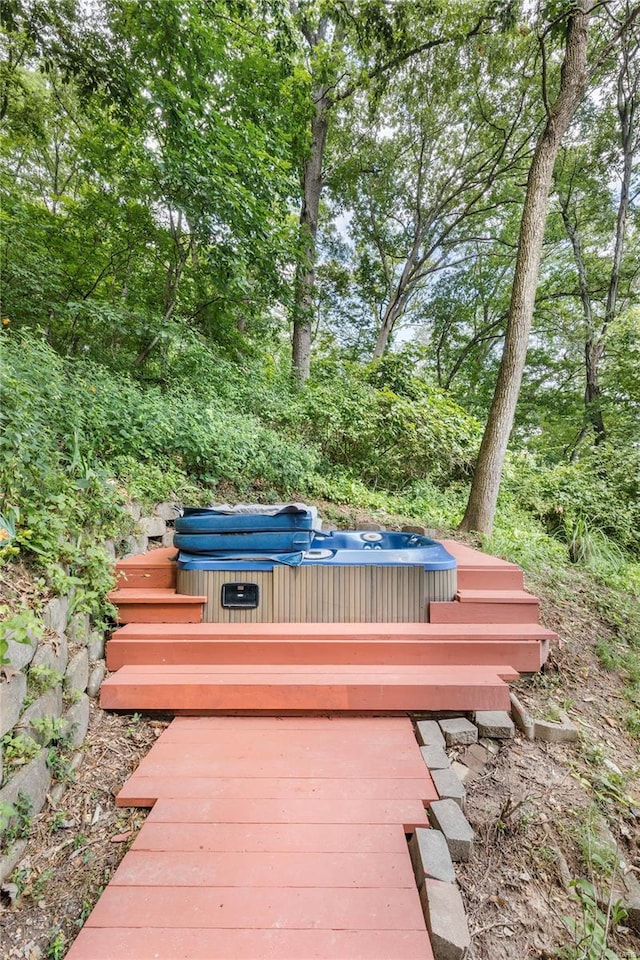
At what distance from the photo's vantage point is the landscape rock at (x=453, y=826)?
1.19 meters

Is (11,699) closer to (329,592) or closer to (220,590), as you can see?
(220,590)

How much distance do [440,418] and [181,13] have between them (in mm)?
5390

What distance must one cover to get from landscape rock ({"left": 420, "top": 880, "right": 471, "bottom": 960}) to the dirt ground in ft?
0.32

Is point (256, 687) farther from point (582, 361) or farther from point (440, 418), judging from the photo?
point (582, 361)

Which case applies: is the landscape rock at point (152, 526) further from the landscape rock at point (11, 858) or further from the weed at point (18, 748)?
the landscape rock at point (11, 858)

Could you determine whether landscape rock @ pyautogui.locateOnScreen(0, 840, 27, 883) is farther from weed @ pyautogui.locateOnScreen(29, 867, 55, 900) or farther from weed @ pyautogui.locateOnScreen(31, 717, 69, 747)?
weed @ pyautogui.locateOnScreen(31, 717, 69, 747)

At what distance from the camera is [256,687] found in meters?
1.77

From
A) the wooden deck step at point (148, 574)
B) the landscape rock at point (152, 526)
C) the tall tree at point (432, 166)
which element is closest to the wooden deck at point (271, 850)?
the wooden deck step at point (148, 574)

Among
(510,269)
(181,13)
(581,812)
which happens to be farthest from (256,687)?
(510,269)

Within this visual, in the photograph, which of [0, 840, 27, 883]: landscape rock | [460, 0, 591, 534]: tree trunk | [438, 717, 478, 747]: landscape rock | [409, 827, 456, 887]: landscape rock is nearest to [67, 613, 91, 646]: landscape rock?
[0, 840, 27, 883]: landscape rock

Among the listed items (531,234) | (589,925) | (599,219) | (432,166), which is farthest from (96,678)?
(599,219)

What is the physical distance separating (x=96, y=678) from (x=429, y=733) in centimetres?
162

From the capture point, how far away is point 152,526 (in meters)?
2.81

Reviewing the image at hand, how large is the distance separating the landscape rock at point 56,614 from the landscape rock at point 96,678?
0.31 m
